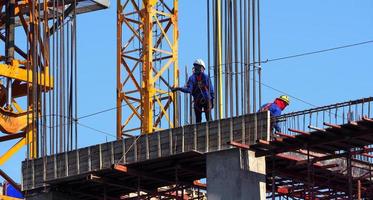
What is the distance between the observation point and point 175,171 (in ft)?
172

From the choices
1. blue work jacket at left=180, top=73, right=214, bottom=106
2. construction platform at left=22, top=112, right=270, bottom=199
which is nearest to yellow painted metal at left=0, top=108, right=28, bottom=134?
construction platform at left=22, top=112, right=270, bottom=199

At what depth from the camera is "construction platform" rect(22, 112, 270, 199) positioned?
49875 millimetres

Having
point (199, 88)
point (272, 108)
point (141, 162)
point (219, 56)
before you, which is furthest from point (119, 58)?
point (272, 108)

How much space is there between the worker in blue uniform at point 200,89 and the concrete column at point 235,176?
2293 millimetres

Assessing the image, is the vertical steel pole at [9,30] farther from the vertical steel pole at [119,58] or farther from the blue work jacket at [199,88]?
the blue work jacket at [199,88]

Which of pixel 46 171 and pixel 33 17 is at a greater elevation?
pixel 33 17

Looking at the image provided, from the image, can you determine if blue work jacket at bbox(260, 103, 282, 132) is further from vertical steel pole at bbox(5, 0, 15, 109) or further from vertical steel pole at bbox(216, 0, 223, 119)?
vertical steel pole at bbox(5, 0, 15, 109)

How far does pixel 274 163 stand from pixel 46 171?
336 inches

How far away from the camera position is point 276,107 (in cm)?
5159

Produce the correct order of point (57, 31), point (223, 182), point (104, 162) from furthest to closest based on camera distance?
point (57, 31) < point (104, 162) < point (223, 182)

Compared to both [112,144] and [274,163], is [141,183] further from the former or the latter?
[274,163]

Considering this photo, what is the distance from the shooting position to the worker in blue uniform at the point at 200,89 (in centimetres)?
5166

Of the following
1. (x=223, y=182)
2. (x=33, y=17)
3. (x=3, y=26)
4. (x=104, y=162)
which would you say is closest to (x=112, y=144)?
(x=104, y=162)

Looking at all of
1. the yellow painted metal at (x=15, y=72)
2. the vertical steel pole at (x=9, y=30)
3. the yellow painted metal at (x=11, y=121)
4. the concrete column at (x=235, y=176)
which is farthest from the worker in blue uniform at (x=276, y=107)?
the vertical steel pole at (x=9, y=30)
